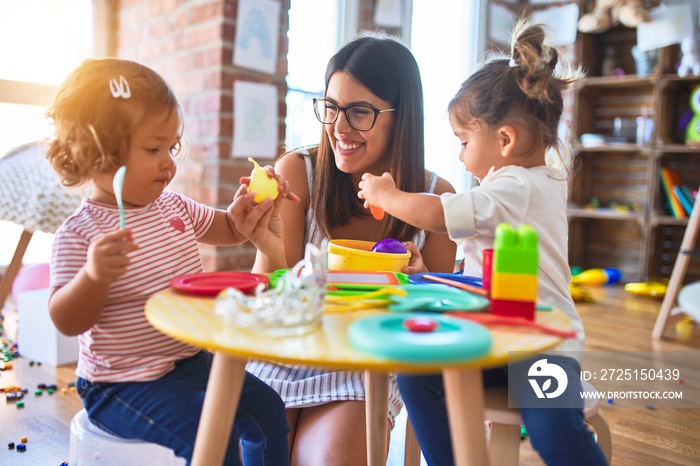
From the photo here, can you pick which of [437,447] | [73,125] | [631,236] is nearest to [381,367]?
[437,447]

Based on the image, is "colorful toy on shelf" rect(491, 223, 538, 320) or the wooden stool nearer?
"colorful toy on shelf" rect(491, 223, 538, 320)

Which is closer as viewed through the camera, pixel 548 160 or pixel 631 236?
pixel 548 160

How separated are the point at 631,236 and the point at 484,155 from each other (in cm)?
370

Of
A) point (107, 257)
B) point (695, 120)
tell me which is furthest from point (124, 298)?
point (695, 120)

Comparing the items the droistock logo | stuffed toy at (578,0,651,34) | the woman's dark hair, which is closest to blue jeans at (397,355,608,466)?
the droistock logo

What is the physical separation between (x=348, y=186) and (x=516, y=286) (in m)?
0.76

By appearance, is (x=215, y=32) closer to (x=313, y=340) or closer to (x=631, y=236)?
(x=313, y=340)

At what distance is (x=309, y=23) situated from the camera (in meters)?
3.21

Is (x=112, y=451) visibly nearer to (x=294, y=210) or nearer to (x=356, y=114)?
(x=294, y=210)

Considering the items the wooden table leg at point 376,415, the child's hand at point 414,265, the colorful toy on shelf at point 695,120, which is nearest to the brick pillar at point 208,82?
the child's hand at point 414,265

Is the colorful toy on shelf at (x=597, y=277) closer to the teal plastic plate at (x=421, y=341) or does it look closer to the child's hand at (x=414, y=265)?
the child's hand at (x=414, y=265)

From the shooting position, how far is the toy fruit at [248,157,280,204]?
Answer: 3.36 ft

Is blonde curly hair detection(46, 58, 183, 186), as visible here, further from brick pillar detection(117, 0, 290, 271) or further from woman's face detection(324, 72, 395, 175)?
brick pillar detection(117, 0, 290, 271)

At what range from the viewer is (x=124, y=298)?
901 mm
